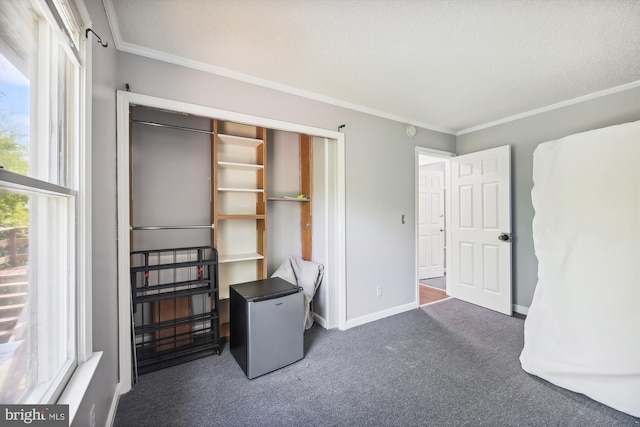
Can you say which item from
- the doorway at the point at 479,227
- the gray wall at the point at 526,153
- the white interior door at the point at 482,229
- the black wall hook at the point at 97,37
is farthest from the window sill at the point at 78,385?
the gray wall at the point at 526,153

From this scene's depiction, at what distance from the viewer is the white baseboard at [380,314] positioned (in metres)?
2.90

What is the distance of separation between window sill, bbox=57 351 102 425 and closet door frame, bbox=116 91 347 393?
0.70 m

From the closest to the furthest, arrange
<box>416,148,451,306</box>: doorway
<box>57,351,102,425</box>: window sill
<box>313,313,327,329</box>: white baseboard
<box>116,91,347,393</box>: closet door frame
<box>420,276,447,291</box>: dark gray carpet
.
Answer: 1. <box>57,351,102,425</box>: window sill
2. <box>116,91,347,393</box>: closet door frame
3. <box>313,313,327,329</box>: white baseboard
4. <box>420,276,447,291</box>: dark gray carpet
5. <box>416,148,451,306</box>: doorway

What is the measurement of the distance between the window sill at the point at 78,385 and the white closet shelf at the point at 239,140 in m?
1.94

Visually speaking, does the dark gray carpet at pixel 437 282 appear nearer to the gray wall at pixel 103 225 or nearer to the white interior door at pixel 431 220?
the white interior door at pixel 431 220

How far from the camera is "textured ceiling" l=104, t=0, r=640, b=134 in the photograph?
5.01 feet

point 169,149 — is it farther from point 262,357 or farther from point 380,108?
point 380,108

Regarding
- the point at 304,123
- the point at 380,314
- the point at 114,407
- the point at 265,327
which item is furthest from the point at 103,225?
the point at 380,314

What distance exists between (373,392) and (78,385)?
5.40ft

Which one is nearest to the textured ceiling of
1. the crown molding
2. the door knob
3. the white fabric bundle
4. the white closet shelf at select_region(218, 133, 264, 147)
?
the crown molding

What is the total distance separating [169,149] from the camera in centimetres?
248

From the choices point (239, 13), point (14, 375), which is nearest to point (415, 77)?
point (239, 13)

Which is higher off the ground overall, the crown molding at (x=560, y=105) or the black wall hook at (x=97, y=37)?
the crown molding at (x=560, y=105)

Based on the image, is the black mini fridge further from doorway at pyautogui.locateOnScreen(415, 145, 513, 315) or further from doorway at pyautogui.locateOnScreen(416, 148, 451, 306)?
doorway at pyautogui.locateOnScreen(416, 148, 451, 306)
